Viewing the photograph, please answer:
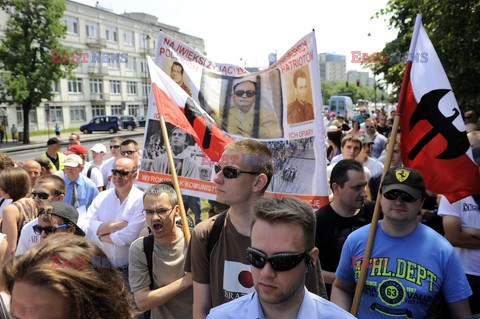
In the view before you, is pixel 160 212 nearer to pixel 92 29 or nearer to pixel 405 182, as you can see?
pixel 405 182

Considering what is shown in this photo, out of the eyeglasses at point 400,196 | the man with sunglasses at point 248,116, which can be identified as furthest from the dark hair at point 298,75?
the eyeglasses at point 400,196

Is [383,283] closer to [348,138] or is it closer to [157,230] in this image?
[157,230]

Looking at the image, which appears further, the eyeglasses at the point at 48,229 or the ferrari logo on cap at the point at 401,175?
the eyeglasses at the point at 48,229

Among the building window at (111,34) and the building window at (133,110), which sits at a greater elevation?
the building window at (111,34)

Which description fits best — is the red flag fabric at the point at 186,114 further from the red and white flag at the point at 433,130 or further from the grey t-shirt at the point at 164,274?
the red and white flag at the point at 433,130

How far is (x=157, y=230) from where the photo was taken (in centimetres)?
337

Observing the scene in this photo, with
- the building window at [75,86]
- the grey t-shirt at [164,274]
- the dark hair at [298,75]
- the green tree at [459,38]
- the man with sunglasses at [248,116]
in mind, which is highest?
the building window at [75,86]

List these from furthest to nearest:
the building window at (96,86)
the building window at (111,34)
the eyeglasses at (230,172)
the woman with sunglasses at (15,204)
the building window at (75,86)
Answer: the building window at (96,86)
the building window at (75,86)
the building window at (111,34)
the woman with sunglasses at (15,204)
the eyeglasses at (230,172)

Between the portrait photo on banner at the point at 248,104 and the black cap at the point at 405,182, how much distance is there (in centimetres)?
128

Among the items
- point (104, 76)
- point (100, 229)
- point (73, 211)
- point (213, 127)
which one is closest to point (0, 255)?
point (73, 211)

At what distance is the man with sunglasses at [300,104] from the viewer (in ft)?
13.0

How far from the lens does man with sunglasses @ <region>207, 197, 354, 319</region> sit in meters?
1.89

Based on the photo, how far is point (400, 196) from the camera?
2.88m

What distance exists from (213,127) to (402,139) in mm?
1594
